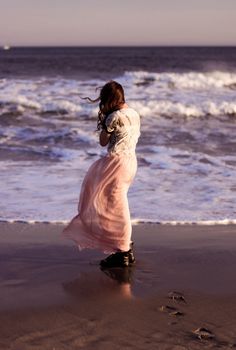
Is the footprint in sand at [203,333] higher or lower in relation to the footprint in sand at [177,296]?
higher

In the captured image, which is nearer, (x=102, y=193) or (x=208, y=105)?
(x=102, y=193)

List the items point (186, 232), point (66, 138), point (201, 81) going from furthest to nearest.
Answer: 1. point (201, 81)
2. point (66, 138)
3. point (186, 232)

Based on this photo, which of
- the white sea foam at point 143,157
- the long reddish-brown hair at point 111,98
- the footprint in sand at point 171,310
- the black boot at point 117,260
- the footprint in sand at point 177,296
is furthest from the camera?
the white sea foam at point 143,157

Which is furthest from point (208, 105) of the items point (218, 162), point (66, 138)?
point (218, 162)

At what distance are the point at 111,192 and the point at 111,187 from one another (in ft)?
0.13

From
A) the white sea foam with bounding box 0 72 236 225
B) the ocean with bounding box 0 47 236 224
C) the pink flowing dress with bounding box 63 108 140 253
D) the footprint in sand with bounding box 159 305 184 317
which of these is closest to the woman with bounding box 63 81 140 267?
the pink flowing dress with bounding box 63 108 140 253

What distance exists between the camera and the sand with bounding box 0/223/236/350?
11.9 ft

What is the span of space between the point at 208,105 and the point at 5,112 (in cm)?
633

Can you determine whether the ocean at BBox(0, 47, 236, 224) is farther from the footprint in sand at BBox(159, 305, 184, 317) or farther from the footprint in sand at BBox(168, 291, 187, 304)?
the footprint in sand at BBox(159, 305, 184, 317)

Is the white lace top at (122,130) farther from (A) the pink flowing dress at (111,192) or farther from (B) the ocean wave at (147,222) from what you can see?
(B) the ocean wave at (147,222)

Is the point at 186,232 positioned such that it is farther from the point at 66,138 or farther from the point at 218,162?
the point at 66,138

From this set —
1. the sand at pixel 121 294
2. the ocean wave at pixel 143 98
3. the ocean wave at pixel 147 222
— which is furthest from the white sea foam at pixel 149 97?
the sand at pixel 121 294

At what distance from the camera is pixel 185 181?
847cm

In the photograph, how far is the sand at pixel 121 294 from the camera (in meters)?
3.62
